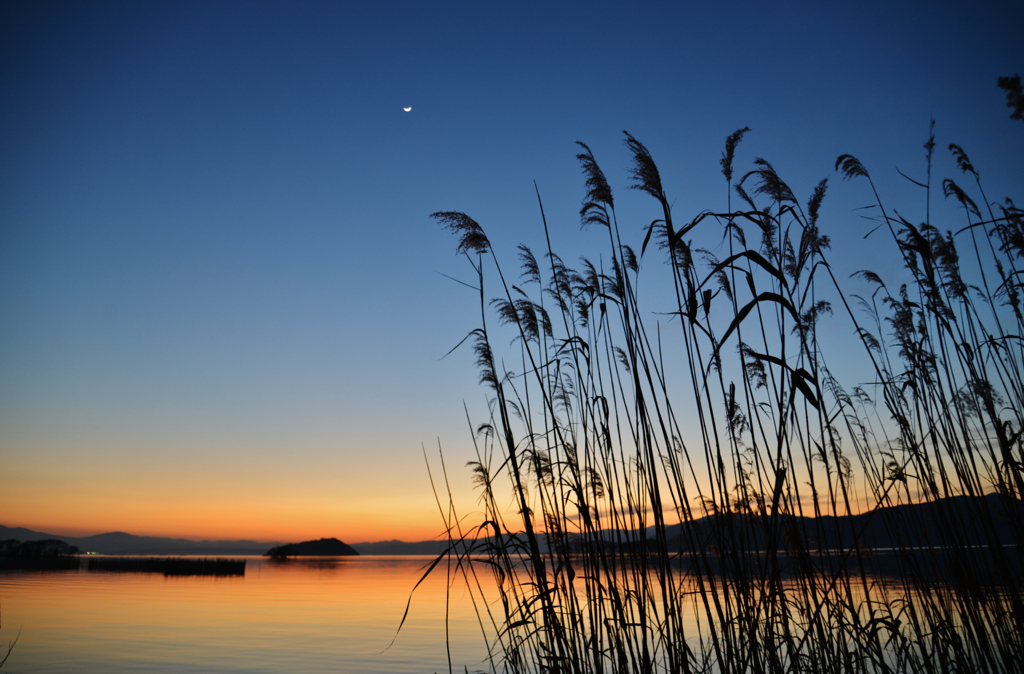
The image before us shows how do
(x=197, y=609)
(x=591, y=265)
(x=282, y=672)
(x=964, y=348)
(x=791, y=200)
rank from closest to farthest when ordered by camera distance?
1. (x=791, y=200)
2. (x=591, y=265)
3. (x=964, y=348)
4. (x=282, y=672)
5. (x=197, y=609)

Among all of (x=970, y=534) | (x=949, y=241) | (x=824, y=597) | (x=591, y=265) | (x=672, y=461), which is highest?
(x=949, y=241)

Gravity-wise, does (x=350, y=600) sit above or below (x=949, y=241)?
below

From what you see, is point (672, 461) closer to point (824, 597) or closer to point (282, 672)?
point (824, 597)

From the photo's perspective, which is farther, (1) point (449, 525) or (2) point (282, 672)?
(2) point (282, 672)

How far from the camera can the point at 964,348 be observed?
3.42 m

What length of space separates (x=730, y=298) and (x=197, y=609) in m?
16.9

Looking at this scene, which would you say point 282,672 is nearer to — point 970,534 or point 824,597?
point 824,597

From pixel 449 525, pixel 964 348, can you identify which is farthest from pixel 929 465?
pixel 449 525

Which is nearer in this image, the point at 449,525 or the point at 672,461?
the point at 672,461

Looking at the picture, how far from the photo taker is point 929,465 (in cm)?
295

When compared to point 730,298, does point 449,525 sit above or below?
below

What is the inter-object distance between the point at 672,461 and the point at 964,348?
8.92ft

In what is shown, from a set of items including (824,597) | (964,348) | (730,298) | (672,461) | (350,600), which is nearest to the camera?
(672,461)

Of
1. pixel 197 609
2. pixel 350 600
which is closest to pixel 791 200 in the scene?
pixel 197 609
